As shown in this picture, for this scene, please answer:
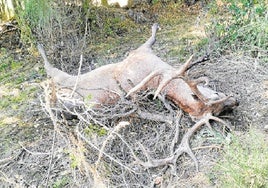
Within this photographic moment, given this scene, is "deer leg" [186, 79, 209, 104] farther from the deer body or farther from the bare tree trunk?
the bare tree trunk

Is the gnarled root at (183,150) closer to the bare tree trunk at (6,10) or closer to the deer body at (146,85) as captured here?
the deer body at (146,85)

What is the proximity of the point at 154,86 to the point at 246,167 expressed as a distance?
4.21ft

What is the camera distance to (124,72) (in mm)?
3568

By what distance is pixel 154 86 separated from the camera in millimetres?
3412

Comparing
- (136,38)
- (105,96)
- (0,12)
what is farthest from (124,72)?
(0,12)

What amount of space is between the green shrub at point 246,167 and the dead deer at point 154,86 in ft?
1.45

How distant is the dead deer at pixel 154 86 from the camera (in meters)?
3.01

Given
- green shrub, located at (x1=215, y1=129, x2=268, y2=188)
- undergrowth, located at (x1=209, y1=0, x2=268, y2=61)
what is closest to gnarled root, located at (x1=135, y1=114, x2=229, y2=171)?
green shrub, located at (x1=215, y1=129, x2=268, y2=188)

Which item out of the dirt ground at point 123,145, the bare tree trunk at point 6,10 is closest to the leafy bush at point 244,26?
the dirt ground at point 123,145

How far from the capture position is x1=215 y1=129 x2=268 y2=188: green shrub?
2.32 metres

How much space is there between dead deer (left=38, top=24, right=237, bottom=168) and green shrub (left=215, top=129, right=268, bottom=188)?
441mm

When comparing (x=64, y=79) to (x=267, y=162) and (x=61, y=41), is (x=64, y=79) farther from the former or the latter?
(x=267, y=162)

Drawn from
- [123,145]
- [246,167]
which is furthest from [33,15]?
[246,167]

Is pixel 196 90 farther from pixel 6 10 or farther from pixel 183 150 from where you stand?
pixel 6 10
